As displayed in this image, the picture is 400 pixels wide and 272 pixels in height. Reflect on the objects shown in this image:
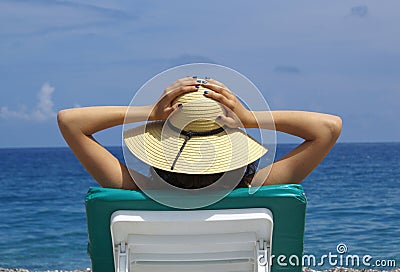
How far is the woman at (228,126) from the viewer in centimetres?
282

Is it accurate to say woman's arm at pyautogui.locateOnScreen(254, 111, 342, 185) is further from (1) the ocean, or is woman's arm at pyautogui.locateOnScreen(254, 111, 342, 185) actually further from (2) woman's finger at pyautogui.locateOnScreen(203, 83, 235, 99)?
(1) the ocean

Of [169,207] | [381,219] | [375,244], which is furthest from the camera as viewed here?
[381,219]

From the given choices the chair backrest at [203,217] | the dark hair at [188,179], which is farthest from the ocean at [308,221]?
the dark hair at [188,179]

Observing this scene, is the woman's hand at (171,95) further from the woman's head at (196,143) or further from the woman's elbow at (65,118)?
the woman's elbow at (65,118)

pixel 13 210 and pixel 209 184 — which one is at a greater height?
pixel 13 210

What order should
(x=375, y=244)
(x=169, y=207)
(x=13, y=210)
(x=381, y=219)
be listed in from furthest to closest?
(x=13, y=210)
(x=381, y=219)
(x=375, y=244)
(x=169, y=207)

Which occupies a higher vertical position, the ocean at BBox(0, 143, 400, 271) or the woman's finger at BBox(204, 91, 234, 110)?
the ocean at BBox(0, 143, 400, 271)

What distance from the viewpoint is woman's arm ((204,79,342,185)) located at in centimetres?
285

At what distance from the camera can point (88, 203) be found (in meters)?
2.77

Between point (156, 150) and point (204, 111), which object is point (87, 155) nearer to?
point (156, 150)

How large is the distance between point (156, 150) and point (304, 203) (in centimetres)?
60

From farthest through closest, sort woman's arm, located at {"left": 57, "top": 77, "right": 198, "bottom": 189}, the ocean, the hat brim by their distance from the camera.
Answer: the ocean, woman's arm, located at {"left": 57, "top": 77, "right": 198, "bottom": 189}, the hat brim

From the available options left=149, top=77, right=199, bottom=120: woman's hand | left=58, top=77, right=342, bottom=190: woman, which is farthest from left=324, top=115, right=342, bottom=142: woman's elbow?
left=149, top=77, right=199, bottom=120: woman's hand

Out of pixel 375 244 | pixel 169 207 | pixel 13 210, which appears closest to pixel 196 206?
pixel 169 207
